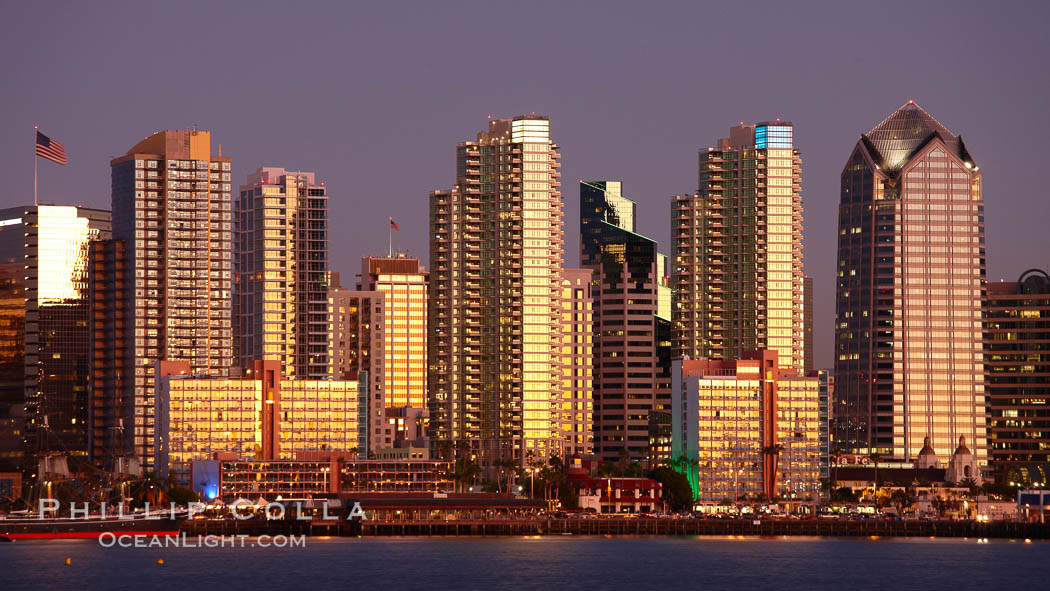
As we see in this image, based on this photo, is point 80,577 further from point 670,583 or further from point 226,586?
point 670,583

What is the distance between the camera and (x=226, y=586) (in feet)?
611

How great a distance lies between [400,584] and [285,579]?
562 inches

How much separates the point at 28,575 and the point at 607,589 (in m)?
62.3

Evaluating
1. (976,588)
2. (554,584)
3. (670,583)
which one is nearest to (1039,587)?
(976,588)

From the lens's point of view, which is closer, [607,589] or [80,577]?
[607,589]

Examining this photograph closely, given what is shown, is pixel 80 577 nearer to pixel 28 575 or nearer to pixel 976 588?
pixel 28 575

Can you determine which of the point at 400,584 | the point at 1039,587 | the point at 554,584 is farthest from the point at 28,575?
the point at 1039,587

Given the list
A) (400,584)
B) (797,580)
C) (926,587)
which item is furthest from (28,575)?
(926,587)

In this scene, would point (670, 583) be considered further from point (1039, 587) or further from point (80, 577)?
point (80, 577)

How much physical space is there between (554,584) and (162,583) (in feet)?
132

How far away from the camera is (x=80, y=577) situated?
648ft

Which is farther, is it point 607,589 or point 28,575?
point 28,575

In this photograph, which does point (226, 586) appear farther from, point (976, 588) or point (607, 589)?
point (976, 588)

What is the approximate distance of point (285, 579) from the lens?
638 feet
